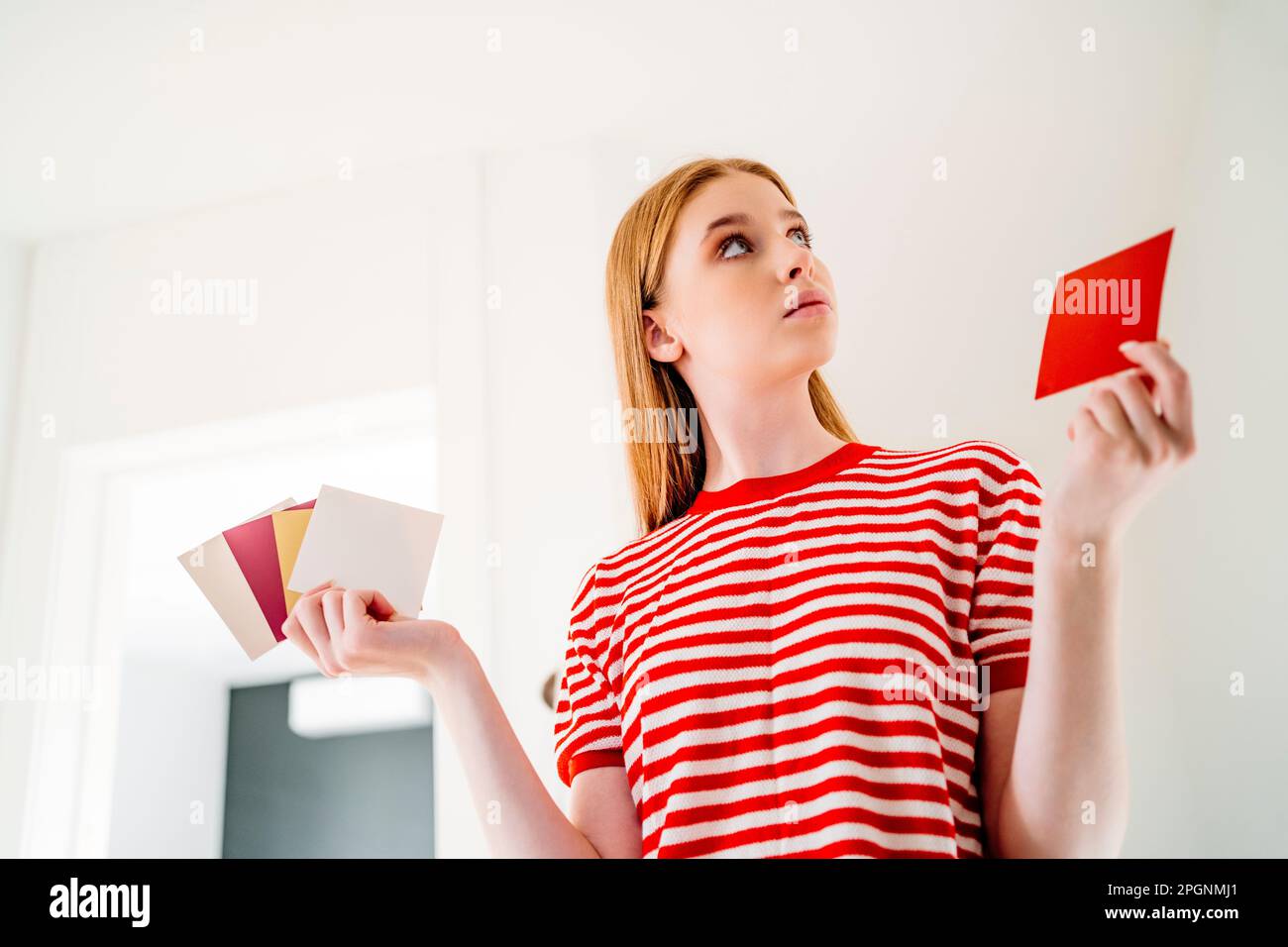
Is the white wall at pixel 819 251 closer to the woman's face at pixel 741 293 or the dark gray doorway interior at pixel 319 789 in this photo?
the woman's face at pixel 741 293

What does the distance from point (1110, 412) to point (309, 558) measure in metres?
0.57

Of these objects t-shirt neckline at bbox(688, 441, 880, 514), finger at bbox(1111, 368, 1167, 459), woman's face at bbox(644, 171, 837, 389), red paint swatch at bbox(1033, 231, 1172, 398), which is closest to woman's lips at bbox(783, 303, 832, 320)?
Result: woman's face at bbox(644, 171, 837, 389)

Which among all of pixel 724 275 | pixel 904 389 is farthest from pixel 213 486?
pixel 724 275

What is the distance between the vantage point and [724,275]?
3.09 ft

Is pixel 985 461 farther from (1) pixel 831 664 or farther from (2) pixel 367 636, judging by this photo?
(2) pixel 367 636

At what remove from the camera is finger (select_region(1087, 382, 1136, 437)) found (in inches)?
21.7

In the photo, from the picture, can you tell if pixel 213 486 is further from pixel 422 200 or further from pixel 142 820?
pixel 142 820

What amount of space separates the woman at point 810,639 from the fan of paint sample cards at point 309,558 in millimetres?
25

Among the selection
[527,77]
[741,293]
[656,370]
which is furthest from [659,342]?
[527,77]

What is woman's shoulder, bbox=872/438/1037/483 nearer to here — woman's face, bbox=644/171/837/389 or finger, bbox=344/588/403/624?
woman's face, bbox=644/171/837/389

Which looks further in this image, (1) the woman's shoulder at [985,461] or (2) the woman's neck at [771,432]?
(2) the woman's neck at [771,432]

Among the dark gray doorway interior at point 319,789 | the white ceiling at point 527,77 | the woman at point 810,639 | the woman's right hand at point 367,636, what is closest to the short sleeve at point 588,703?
the woman at point 810,639

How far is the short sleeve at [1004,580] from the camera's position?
2.44ft

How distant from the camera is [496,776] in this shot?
31.0 inches
